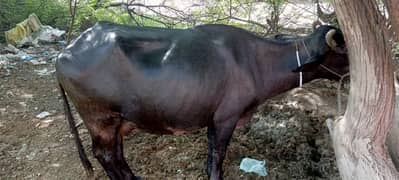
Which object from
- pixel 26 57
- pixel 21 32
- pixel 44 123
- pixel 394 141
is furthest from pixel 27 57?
→ pixel 394 141

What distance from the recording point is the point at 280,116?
3.80 meters

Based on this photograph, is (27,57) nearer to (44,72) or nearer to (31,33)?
(44,72)

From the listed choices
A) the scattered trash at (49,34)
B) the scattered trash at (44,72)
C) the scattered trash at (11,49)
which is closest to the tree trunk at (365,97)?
the scattered trash at (44,72)

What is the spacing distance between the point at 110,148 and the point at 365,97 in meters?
1.57

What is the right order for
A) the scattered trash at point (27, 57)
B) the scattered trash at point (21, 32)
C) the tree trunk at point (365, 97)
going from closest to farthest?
the tree trunk at point (365, 97) → the scattered trash at point (27, 57) → the scattered trash at point (21, 32)

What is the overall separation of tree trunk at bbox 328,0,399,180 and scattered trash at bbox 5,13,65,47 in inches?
183

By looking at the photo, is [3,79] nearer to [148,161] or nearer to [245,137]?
[148,161]

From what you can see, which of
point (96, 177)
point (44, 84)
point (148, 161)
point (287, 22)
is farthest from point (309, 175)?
point (44, 84)

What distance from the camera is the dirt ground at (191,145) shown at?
10.6 feet

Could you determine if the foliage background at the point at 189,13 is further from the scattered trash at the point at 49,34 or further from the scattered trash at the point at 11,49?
the scattered trash at the point at 11,49

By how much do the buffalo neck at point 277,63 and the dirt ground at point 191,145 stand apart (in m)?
0.62

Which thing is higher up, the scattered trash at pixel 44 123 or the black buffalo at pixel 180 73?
the black buffalo at pixel 180 73

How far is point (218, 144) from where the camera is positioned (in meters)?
2.89

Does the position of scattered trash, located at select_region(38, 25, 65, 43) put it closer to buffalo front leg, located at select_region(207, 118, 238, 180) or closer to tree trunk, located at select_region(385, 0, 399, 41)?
buffalo front leg, located at select_region(207, 118, 238, 180)
